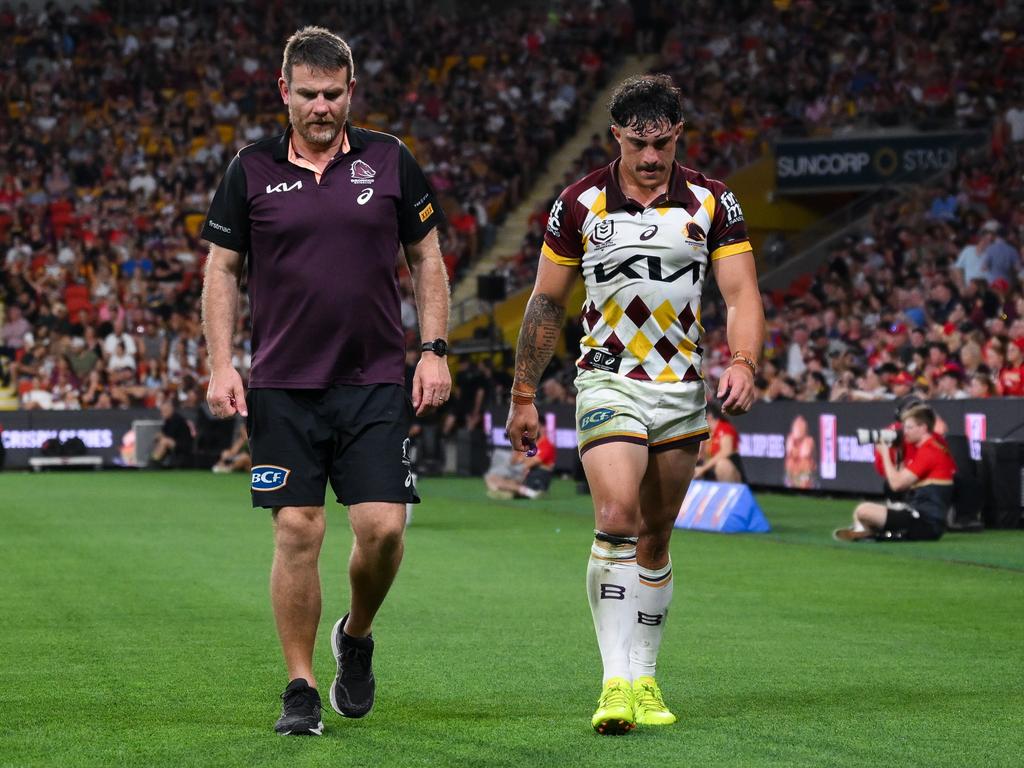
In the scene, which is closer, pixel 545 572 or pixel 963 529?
pixel 545 572

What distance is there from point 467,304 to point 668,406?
29460 millimetres

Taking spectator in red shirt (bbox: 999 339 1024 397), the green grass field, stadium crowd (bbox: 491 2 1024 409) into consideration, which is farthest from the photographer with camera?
stadium crowd (bbox: 491 2 1024 409)

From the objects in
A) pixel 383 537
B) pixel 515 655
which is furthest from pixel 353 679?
pixel 515 655

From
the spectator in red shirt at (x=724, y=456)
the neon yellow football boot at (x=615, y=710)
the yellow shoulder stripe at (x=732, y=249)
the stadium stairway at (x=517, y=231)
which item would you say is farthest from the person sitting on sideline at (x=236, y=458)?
the neon yellow football boot at (x=615, y=710)

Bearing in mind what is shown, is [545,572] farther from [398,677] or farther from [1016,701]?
[1016,701]

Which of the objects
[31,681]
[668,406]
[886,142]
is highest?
[886,142]

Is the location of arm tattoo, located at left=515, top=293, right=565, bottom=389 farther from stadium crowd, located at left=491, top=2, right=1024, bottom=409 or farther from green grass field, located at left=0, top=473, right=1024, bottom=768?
stadium crowd, located at left=491, top=2, right=1024, bottom=409

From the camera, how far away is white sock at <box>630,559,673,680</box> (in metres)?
6.60

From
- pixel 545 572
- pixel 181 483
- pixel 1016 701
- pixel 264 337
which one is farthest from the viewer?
pixel 181 483

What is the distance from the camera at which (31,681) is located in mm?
7391

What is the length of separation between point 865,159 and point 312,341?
2690 cm

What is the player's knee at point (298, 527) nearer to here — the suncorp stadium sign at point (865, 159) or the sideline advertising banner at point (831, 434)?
the sideline advertising banner at point (831, 434)

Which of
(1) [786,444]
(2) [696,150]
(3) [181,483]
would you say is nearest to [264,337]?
(1) [786,444]

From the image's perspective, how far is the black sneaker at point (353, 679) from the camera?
6.39 metres
